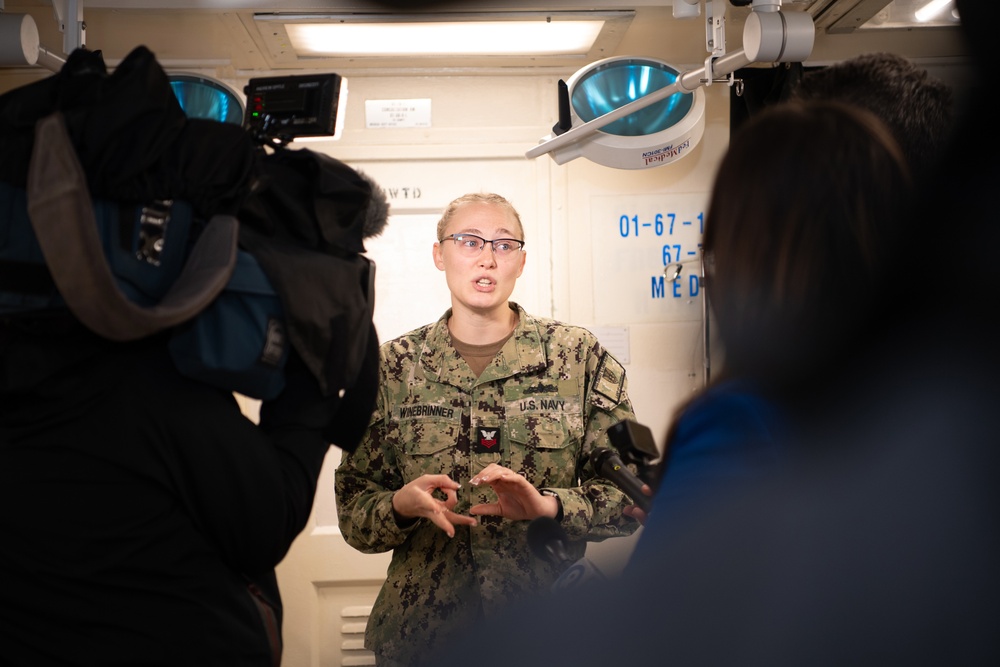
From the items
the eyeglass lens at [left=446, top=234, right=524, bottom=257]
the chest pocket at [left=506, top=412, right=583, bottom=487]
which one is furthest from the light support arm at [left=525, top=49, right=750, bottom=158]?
the chest pocket at [left=506, top=412, right=583, bottom=487]

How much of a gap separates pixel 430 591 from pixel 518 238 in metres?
0.88

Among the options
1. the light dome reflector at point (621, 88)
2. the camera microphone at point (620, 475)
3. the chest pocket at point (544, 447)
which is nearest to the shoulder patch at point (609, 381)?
the chest pocket at point (544, 447)

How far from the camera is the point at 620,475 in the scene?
3.86 feet

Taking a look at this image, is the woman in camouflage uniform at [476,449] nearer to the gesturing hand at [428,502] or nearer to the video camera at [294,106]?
the gesturing hand at [428,502]

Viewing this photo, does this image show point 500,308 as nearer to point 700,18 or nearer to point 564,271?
point 564,271

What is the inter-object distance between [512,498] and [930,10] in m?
2.07

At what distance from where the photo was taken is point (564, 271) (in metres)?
3.06

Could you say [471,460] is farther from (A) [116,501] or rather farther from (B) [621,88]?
(A) [116,501]

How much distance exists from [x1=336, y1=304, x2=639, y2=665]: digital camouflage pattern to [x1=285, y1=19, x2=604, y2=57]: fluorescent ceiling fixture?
2.90 ft

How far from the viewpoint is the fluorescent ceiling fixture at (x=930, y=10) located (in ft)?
8.40

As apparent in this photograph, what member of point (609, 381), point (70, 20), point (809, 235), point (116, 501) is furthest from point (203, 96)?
point (809, 235)

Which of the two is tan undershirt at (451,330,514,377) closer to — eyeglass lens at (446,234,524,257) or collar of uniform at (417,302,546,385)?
collar of uniform at (417,302,546,385)

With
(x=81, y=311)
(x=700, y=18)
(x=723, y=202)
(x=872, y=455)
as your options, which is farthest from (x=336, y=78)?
(x=700, y=18)

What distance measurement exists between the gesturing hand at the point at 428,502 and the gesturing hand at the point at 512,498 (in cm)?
4
